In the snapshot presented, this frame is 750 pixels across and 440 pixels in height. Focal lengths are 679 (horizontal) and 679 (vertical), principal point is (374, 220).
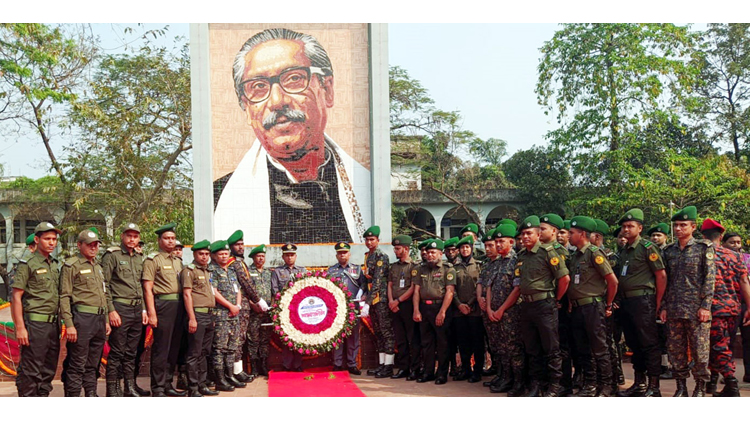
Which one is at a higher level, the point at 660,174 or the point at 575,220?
the point at 660,174

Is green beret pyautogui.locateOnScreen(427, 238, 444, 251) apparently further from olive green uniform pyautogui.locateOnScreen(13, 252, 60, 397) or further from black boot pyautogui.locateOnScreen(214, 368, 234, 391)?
olive green uniform pyautogui.locateOnScreen(13, 252, 60, 397)

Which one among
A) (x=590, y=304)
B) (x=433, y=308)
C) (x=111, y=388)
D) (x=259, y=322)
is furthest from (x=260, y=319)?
(x=590, y=304)

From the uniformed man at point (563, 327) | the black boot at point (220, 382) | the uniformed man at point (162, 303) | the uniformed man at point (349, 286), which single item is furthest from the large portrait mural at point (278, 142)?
the uniformed man at point (563, 327)

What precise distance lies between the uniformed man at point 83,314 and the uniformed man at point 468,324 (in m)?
3.82

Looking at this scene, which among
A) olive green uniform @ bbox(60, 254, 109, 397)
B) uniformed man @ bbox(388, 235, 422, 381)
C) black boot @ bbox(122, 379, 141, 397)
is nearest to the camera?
olive green uniform @ bbox(60, 254, 109, 397)

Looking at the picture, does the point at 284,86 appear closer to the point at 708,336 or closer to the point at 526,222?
the point at 526,222

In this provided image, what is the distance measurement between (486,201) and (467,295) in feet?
61.3

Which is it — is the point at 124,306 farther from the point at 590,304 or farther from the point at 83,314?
the point at 590,304

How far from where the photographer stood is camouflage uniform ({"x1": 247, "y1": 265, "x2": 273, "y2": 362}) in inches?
321

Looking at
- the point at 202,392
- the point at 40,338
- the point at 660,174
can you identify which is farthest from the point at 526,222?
the point at 660,174

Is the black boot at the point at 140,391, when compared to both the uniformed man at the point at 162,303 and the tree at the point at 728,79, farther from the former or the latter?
the tree at the point at 728,79

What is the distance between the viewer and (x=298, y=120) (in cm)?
1271

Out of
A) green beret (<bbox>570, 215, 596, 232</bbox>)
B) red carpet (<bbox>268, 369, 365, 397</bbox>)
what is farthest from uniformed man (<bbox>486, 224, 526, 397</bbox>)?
red carpet (<bbox>268, 369, 365, 397</bbox>)

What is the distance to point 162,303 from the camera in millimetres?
6922
